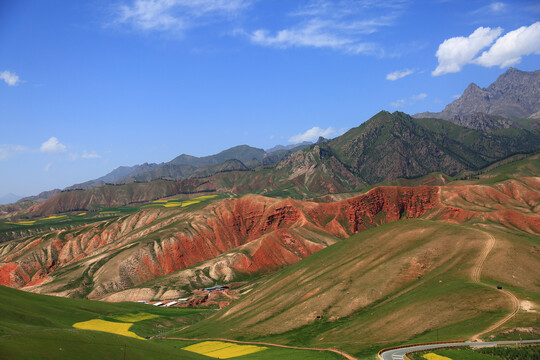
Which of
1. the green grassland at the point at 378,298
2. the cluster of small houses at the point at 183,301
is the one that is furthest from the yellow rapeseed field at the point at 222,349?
the cluster of small houses at the point at 183,301

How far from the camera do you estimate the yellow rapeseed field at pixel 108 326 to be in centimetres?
11369

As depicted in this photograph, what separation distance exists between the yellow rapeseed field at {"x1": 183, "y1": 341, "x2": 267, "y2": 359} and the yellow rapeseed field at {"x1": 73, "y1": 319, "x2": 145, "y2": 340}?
2297cm

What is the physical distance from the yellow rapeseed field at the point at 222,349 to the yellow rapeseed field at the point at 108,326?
75.4 feet

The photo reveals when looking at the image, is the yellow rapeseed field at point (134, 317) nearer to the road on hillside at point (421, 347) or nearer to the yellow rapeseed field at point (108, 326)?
the yellow rapeseed field at point (108, 326)

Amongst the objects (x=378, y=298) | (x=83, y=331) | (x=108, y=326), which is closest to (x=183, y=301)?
(x=108, y=326)

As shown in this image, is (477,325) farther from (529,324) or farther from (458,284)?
(458,284)

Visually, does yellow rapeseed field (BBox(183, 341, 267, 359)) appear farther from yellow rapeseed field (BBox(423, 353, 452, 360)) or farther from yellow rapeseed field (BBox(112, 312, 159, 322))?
yellow rapeseed field (BBox(112, 312, 159, 322))

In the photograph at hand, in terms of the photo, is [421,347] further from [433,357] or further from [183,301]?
[183,301]

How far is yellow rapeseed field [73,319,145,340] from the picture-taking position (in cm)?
11369

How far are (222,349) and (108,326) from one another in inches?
1809

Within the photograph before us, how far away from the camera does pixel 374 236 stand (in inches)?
5463

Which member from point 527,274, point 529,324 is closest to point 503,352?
point 529,324

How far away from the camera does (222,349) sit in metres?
94.1

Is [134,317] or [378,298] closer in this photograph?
[378,298]
